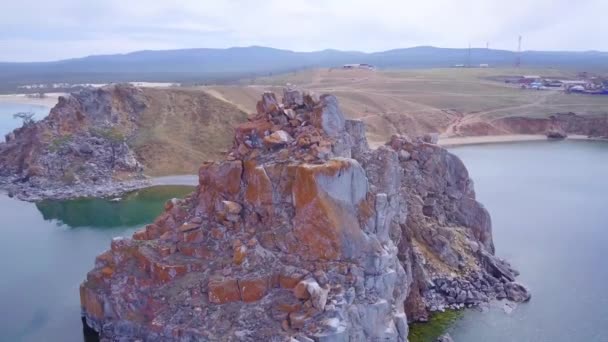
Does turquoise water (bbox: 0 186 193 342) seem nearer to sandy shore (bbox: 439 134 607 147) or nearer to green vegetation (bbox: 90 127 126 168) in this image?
green vegetation (bbox: 90 127 126 168)

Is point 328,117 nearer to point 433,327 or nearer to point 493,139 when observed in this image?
point 433,327

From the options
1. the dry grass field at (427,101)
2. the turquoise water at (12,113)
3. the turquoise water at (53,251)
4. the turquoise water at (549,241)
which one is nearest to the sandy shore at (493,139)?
the dry grass field at (427,101)

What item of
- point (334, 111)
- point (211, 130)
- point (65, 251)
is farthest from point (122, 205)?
point (334, 111)

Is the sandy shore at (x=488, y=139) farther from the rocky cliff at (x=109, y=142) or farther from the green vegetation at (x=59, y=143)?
the green vegetation at (x=59, y=143)

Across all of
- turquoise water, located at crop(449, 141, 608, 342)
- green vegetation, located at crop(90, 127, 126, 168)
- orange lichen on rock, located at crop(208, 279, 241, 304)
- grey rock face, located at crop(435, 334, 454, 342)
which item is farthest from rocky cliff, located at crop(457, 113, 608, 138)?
orange lichen on rock, located at crop(208, 279, 241, 304)

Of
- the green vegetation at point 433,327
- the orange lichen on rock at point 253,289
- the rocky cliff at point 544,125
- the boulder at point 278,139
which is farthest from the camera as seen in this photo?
the rocky cliff at point 544,125
